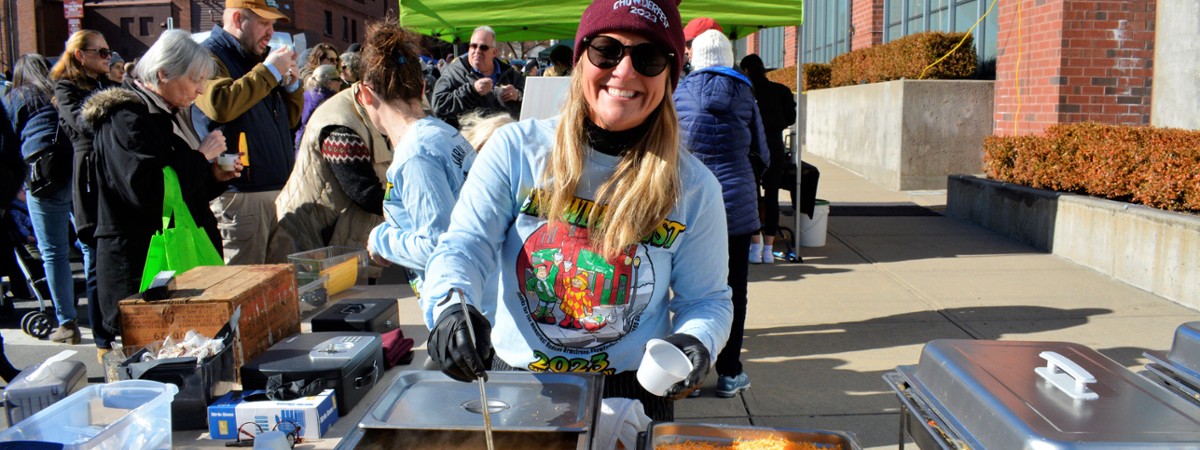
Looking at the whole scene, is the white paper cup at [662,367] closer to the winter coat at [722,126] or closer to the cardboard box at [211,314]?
the cardboard box at [211,314]

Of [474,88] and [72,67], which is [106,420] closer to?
[72,67]

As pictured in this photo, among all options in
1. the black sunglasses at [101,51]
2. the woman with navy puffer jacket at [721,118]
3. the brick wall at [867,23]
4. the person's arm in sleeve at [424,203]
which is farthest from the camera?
Result: the brick wall at [867,23]

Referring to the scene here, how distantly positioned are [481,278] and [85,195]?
3.19 meters

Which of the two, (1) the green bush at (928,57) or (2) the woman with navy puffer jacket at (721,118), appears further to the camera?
(1) the green bush at (928,57)

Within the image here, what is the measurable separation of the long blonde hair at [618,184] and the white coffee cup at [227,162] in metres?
2.73

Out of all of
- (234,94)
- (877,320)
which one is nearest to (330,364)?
(234,94)

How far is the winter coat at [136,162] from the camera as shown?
3764mm

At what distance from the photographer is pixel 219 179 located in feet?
14.0

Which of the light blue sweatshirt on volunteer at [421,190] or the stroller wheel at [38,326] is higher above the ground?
the light blue sweatshirt on volunteer at [421,190]

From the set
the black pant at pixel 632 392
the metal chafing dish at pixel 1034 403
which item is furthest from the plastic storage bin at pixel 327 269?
the metal chafing dish at pixel 1034 403

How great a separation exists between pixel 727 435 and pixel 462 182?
5.01 feet

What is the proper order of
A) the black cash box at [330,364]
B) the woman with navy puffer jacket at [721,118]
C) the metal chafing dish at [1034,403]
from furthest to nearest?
the woman with navy puffer jacket at [721,118]
the black cash box at [330,364]
the metal chafing dish at [1034,403]

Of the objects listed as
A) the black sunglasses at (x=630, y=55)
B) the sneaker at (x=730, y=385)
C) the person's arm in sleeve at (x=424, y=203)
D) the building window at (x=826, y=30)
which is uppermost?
the building window at (x=826, y=30)

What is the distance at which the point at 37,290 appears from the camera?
235 inches
